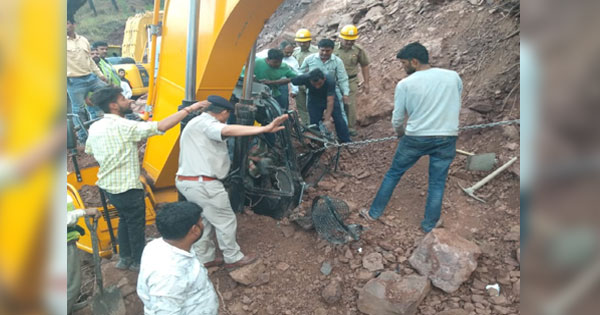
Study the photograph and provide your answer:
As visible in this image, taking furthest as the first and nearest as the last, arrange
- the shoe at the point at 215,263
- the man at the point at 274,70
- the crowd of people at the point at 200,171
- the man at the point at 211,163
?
the man at the point at 274,70, the shoe at the point at 215,263, the man at the point at 211,163, the crowd of people at the point at 200,171

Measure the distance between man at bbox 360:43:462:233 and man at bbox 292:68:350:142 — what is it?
1.74m

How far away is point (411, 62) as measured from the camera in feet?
11.3

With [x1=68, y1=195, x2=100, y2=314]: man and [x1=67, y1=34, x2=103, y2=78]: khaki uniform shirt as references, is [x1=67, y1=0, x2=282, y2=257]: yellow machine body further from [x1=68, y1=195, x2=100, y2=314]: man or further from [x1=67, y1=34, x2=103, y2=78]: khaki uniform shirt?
[x1=67, y1=34, x2=103, y2=78]: khaki uniform shirt

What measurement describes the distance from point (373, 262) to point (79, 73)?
5086 millimetres

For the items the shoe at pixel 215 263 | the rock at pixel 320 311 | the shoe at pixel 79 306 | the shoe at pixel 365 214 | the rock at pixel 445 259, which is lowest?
the shoe at pixel 79 306

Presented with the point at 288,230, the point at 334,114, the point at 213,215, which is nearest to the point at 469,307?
the point at 288,230

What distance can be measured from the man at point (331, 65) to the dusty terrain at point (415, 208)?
80 centimetres

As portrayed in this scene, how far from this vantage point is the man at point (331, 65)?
5.41 metres

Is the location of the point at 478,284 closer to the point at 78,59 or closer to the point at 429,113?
the point at 429,113

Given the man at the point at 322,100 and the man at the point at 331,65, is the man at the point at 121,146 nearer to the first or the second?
the man at the point at 322,100

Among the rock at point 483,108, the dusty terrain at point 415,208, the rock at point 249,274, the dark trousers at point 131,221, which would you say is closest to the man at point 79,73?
the dusty terrain at point 415,208

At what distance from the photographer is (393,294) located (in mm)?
2943

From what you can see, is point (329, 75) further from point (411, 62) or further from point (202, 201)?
point (202, 201)
